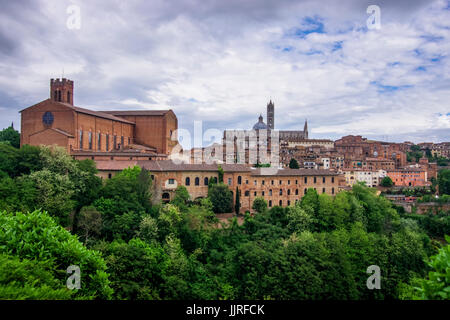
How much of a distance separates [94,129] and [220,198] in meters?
19.1

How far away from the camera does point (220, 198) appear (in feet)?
110

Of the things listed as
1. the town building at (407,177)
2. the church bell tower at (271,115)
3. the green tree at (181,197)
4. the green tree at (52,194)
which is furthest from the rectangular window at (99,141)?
the church bell tower at (271,115)

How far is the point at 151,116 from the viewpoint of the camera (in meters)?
49.5

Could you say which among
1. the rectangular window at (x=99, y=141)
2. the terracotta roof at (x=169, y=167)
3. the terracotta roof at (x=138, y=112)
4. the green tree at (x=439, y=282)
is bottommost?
the green tree at (x=439, y=282)

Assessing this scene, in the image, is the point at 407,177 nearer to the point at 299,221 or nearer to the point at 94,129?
the point at 299,221

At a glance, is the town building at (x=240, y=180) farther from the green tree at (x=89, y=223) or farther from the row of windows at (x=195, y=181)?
the green tree at (x=89, y=223)

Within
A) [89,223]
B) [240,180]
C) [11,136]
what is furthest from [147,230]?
[11,136]

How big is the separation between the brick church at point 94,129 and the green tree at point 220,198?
9756mm

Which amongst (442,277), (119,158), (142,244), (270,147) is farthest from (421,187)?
(442,277)

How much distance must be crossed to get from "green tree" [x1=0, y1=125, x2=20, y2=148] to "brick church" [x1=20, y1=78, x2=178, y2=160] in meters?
6.06

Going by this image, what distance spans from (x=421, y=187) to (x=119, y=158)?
61018mm

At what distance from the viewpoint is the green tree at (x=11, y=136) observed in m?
44.7

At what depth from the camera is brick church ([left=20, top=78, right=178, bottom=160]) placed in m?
37.8
